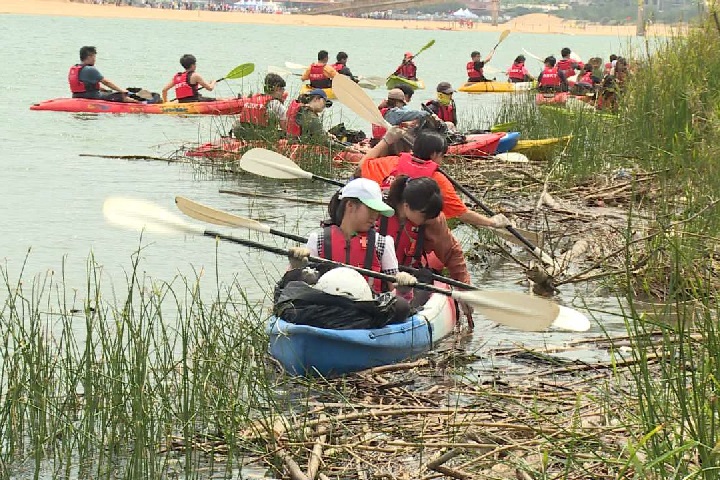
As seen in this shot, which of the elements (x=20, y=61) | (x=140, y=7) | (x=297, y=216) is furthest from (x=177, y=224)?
(x=140, y=7)

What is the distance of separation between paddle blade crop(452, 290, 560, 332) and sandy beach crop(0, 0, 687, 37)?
6239cm

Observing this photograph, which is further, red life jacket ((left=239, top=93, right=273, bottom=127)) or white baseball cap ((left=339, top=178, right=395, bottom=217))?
red life jacket ((left=239, top=93, right=273, bottom=127))

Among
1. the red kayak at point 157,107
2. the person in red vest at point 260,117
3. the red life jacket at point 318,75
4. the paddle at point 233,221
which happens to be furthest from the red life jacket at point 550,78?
the paddle at point 233,221

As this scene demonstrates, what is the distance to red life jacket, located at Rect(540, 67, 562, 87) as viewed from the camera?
2328cm

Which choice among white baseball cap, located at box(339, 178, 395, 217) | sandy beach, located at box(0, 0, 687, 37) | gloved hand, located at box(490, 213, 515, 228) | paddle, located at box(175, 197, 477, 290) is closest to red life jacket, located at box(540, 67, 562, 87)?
gloved hand, located at box(490, 213, 515, 228)

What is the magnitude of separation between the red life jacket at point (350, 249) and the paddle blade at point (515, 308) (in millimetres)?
513

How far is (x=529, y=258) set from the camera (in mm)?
10695

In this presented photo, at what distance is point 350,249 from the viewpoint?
7.10 metres

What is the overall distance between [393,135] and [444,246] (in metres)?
1.85

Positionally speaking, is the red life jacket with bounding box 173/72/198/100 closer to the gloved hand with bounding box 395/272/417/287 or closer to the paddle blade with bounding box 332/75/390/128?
the paddle blade with bounding box 332/75/390/128

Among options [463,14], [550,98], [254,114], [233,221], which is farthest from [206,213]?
[463,14]

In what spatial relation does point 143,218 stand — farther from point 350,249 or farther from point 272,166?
Answer: point 272,166

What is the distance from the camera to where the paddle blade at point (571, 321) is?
6.63 meters

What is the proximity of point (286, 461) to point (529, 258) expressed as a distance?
232 inches
